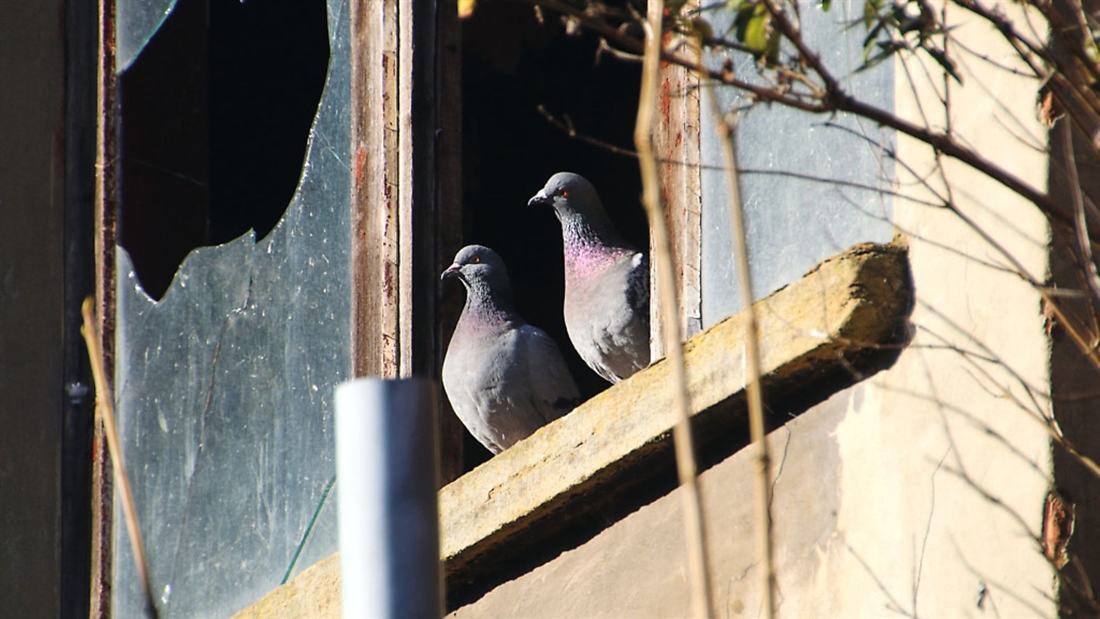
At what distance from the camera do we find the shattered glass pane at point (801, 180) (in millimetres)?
2979

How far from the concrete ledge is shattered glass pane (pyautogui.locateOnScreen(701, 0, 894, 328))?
0.52 ft

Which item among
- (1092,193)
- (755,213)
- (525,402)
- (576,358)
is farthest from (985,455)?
(576,358)

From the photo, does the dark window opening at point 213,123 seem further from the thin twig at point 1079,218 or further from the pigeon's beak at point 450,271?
the thin twig at point 1079,218

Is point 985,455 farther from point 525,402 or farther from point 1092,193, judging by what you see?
point 525,402

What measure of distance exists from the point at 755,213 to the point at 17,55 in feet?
10.6

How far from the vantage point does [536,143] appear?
22.6 feet

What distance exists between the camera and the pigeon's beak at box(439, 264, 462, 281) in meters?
4.44

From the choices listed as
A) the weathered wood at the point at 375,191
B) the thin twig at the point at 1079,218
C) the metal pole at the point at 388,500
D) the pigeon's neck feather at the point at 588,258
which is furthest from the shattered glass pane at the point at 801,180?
the metal pole at the point at 388,500

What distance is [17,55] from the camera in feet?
18.5

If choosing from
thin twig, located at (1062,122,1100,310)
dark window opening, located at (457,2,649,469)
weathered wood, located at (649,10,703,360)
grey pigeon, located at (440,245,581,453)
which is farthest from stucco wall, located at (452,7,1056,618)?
dark window opening, located at (457,2,649,469)

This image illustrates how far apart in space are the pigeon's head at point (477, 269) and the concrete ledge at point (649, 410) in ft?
3.00

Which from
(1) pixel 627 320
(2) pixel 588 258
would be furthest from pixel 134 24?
(1) pixel 627 320

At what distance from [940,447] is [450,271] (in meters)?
2.02

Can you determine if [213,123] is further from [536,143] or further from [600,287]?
[600,287]
